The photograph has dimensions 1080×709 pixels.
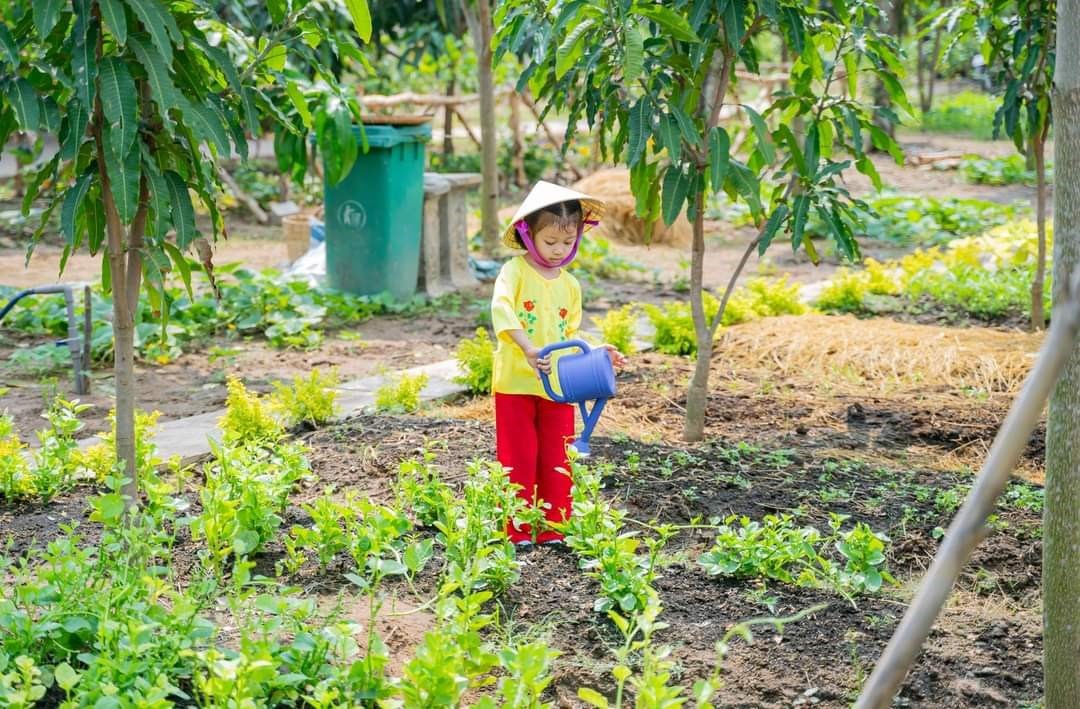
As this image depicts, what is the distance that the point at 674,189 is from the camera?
4.93 m

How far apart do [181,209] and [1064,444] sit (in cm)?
238

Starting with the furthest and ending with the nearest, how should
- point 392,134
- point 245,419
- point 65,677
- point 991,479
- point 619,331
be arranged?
point 392,134
point 619,331
point 245,419
point 65,677
point 991,479

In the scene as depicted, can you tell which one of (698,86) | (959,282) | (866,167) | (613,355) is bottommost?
(959,282)

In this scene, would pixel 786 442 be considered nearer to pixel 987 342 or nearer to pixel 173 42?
pixel 987 342

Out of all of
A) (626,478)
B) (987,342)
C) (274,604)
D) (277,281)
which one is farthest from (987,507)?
(277,281)

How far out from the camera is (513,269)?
13.6 feet

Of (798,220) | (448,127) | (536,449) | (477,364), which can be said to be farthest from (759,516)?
(448,127)

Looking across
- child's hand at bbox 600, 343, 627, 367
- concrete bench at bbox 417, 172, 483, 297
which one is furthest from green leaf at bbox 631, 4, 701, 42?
concrete bench at bbox 417, 172, 483, 297

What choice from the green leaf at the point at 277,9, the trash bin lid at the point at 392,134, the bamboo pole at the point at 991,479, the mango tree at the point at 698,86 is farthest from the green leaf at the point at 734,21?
the trash bin lid at the point at 392,134

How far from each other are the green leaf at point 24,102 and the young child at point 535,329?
146 cm

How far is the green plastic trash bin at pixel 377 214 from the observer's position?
8.66m

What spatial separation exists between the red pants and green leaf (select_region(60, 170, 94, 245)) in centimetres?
143

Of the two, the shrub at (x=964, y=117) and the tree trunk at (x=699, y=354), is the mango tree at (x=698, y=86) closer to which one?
the tree trunk at (x=699, y=354)

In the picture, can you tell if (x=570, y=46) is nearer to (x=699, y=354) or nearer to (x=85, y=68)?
(x=699, y=354)
